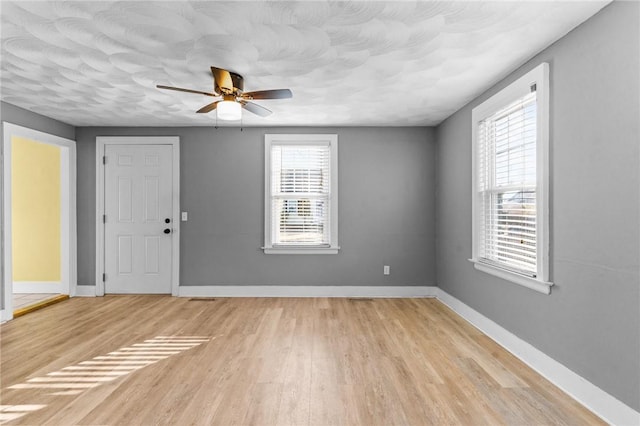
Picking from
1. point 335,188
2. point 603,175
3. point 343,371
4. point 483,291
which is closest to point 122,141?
point 335,188

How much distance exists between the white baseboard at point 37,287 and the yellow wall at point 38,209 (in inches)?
2.4

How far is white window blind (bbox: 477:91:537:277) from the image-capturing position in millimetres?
2832

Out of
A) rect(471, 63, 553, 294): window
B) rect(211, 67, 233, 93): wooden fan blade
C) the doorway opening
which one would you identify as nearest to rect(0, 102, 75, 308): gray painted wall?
the doorway opening

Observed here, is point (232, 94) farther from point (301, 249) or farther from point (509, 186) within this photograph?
point (509, 186)

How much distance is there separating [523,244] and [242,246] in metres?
3.58

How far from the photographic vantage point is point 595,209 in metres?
2.15

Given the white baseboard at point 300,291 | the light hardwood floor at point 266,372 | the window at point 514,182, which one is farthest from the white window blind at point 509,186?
the white baseboard at point 300,291

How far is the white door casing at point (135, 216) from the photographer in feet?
16.5

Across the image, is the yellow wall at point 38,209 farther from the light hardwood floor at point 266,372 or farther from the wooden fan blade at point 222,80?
the wooden fan blade at point 222,80

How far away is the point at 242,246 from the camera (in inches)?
199

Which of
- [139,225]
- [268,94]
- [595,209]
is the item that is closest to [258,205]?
[139,225]

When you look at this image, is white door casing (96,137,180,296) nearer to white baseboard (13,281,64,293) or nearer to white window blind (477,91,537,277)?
white baseboard (13,281,64,293)

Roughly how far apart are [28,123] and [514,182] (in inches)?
216

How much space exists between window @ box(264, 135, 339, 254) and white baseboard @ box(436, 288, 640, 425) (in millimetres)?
2320
